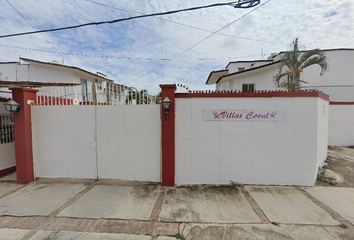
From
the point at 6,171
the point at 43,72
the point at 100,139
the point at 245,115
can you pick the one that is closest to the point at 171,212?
the point at 100,139

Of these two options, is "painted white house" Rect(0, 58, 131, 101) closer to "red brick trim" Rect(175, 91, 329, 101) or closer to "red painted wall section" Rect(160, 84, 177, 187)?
"red painted wall section" Rect(160, 84, 177, 187)

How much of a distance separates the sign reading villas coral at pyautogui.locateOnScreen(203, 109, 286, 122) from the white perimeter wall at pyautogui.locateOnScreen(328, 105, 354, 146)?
27.1 ft

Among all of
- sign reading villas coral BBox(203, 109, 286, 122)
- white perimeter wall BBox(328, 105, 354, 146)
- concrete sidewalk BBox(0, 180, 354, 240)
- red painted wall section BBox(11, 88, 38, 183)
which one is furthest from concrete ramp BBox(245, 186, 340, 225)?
white perimeter wall BBox(328, 105, 354, 146)

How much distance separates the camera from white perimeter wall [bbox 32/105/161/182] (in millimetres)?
4547

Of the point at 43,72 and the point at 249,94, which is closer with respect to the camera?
the point at 249,94

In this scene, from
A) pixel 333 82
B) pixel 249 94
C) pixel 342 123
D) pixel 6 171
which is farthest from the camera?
pixel 333 82

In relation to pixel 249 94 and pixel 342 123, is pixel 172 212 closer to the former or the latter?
pixel 249 94

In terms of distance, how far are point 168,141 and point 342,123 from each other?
1185 centimetres

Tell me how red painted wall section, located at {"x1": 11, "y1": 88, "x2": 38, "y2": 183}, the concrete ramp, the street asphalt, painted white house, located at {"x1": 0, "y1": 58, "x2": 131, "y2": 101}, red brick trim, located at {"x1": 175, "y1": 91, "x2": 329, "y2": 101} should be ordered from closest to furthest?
the street asphalt
the concrete ramp
red brick trim, located at {"x1": 175, "y1": 91, "x2": 329, "y2": 101}
red painted wall section, located at {"x1": 11, "y1": 88, "x2": 38, "y2": 183}
painted white house, located at {"x1": 0, "y1": 58, "x2": 131, "y2": 101}

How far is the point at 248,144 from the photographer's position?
4.42 meters

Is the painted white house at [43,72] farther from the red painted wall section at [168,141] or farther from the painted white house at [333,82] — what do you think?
the painted white house at [333,82]

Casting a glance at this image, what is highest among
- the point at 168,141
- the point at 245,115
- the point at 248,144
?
the point at 245,115

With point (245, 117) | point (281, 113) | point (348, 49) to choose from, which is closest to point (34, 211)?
point (245, 117)

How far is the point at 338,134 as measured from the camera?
9.04 m
